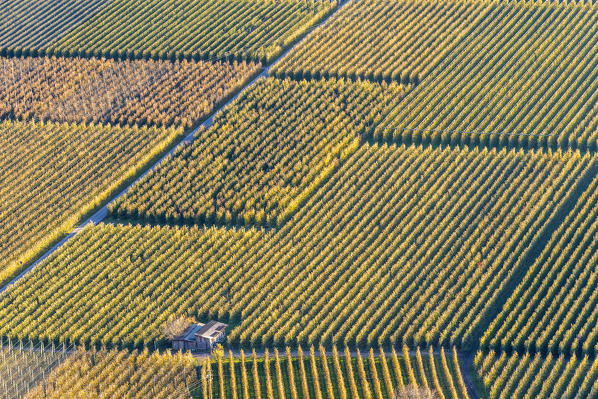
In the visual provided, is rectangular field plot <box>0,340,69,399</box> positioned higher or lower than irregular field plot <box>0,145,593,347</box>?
lower

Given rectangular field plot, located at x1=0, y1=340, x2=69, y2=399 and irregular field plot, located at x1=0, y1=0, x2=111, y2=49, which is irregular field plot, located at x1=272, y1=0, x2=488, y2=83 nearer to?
irregular field plot, located at x1=0, y1=0, x2=111, y2=49

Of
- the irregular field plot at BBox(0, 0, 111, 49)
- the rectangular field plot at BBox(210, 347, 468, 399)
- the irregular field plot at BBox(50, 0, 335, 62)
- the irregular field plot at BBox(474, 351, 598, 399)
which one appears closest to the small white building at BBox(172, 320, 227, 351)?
the rectangular field plot at BBox(210, 347, 468, 399)

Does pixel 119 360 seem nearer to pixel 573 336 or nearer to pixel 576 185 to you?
pixel 573 336

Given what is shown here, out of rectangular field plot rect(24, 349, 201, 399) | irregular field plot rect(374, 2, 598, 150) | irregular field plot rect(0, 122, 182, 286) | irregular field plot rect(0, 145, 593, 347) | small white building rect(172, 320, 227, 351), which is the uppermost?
irregular field plot rect(374, 2, 598, 150)

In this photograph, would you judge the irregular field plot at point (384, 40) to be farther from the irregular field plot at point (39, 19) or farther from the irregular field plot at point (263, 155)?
the irregular field plot at point (39, 19)

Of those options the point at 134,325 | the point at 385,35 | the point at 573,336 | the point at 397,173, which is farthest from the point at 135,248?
the point at 385,35

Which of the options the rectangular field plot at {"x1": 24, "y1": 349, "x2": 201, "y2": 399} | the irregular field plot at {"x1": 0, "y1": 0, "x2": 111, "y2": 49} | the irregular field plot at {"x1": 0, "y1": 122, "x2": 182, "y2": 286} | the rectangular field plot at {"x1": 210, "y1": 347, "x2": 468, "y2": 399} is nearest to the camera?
the rectangular field plot at {"x1": 210, "y1": 347, "x2": 468, "y2": 399}

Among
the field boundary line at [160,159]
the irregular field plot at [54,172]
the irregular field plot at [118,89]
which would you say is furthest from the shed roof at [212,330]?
the irregular field plot at [118,89]
